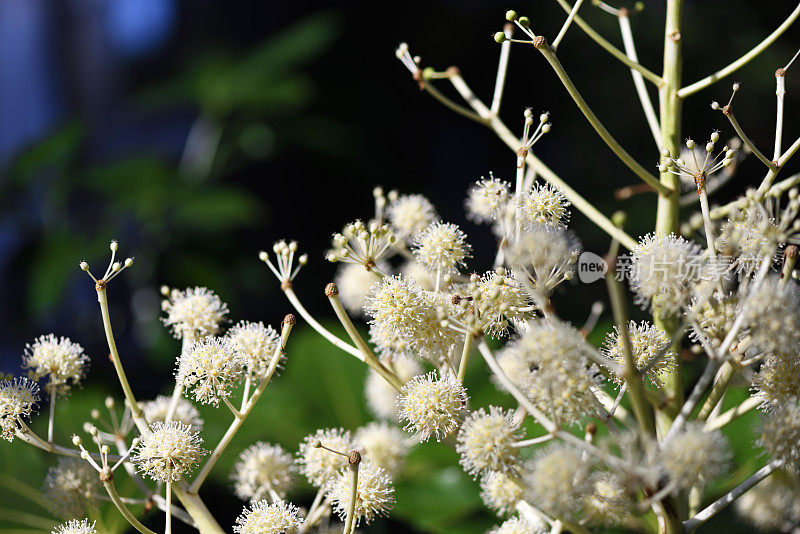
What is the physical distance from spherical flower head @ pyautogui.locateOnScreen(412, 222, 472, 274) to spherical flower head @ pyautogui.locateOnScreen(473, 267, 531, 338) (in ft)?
0.16

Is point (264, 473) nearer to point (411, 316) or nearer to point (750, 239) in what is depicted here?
point (411, 316)

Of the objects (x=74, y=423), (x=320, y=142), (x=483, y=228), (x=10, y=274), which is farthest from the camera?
(x=483, y=228)

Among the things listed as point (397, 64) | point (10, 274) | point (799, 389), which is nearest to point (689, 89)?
point (799, 389)

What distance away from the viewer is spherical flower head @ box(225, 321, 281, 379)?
0.50m

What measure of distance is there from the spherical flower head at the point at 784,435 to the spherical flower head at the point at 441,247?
0.22m

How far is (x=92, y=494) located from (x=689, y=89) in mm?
520

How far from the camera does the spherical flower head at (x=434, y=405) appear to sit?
1.51ft

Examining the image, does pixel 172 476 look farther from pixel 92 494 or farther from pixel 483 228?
pixel 483 228

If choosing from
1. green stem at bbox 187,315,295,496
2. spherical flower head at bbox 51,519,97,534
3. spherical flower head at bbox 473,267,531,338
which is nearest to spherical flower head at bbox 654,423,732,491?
spherical flower head at bbox 473,267,531,338

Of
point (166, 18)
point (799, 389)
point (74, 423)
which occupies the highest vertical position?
point (166, 18)

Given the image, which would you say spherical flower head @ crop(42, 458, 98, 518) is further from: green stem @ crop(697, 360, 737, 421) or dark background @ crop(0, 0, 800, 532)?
dark background @ crop(0, 0, 800, 532)

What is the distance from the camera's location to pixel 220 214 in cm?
165

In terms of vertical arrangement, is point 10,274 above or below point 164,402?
above

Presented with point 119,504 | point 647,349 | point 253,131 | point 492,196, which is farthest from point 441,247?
point 253,131
